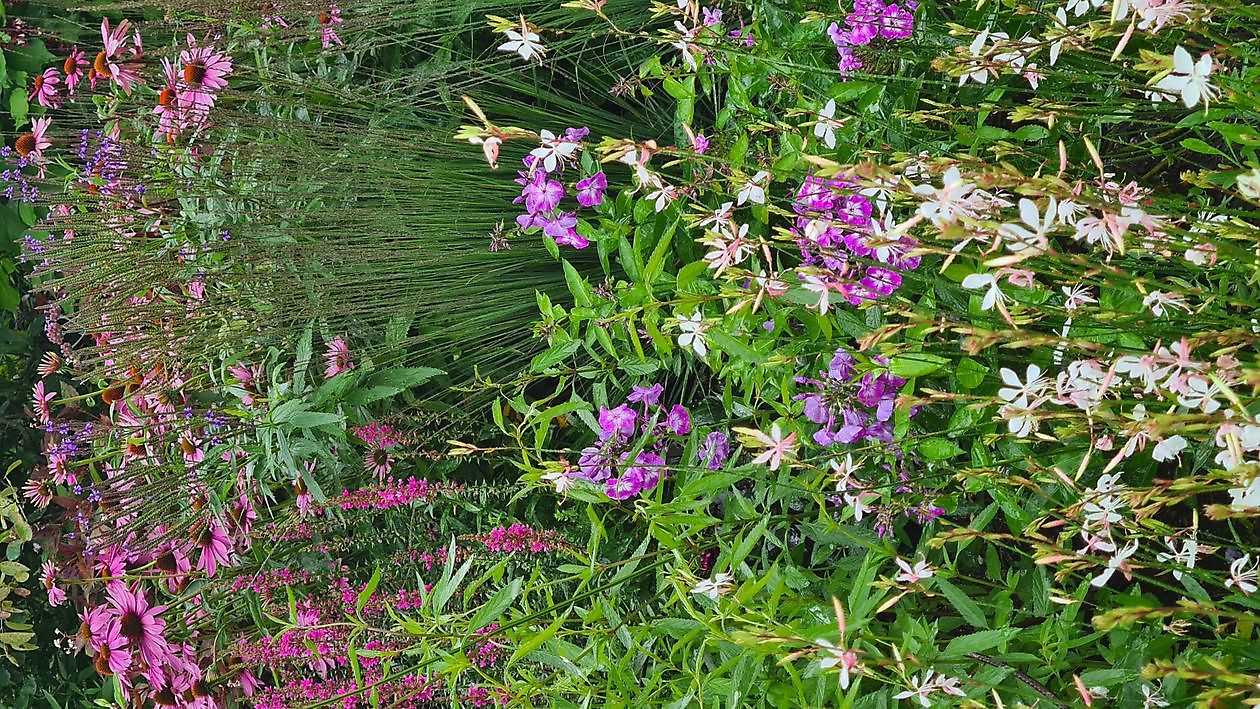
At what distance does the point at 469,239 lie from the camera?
5.82ft

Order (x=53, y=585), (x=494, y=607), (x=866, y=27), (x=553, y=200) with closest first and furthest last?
1. (x=494, y=607)
2. (x=866, y=27)
3. (x=553, y=200)
4. (x=53, y=585)

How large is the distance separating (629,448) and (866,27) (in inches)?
28.7

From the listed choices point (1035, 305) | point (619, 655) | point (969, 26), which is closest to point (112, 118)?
point (619, 655)

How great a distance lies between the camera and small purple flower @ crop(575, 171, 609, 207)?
58.9 inches

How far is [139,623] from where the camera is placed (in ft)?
6.29

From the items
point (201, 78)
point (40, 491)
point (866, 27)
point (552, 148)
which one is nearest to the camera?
point (552, 148)

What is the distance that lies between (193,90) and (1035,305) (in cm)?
154

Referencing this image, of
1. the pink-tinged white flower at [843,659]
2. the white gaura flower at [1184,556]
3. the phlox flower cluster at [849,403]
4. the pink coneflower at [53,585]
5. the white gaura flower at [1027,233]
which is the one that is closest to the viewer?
the white gaura flower at [1027,233]

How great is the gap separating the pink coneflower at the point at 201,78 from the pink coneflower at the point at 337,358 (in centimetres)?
50

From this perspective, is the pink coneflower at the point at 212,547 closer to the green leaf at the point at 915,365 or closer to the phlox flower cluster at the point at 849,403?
the phlox flower cluster at the point at 849,403

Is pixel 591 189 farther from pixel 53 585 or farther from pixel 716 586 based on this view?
pixel 53 585

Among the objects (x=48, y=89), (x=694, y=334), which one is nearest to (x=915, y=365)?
(x=694, y=334)

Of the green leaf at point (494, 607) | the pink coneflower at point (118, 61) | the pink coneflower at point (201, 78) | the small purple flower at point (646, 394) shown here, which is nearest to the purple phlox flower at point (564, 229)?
the small purple flower at point (646, 394)

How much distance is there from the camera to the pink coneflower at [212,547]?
183cm
